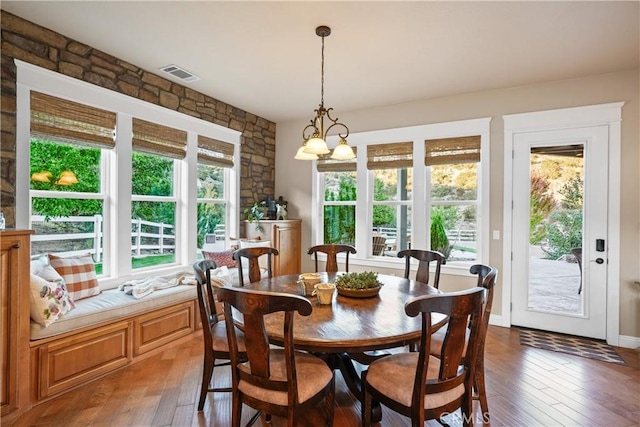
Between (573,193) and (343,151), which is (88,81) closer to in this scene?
(343,151)

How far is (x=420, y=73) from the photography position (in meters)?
3.56

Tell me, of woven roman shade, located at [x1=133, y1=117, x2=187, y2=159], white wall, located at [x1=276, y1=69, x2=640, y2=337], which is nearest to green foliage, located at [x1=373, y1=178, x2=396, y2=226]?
white wall, located at [x1=276, y1=69, x2=640, y2=337]

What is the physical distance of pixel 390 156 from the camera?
183 inches

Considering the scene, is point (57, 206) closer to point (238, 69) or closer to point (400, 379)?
point (238, 69)

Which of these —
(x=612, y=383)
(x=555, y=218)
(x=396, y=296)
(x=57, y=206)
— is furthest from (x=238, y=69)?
(x=612, y=383)

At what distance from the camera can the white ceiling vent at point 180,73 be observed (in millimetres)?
3506

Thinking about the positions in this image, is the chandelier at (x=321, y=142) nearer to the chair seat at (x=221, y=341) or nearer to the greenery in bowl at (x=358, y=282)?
the greenery in bowl at (x=358, y=282)

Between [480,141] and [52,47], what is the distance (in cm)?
439

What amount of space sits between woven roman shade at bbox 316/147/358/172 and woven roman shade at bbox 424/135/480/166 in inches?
41.6

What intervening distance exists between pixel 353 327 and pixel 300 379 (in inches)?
15.0

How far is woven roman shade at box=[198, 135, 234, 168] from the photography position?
14.3ft

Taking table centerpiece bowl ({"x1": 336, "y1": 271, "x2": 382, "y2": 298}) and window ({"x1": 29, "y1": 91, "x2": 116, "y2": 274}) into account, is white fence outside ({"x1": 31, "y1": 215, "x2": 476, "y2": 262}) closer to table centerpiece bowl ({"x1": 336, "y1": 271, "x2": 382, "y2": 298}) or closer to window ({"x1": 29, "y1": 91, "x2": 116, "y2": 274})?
window ({"x1": 29, "y1": 91, "x2": 116, "y2": 274})

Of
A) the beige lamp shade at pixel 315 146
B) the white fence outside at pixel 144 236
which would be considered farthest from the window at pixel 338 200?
the beige lamp shade at pixel 315 146

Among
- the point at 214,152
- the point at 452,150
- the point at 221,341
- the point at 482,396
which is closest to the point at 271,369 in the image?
the point at 221,341
